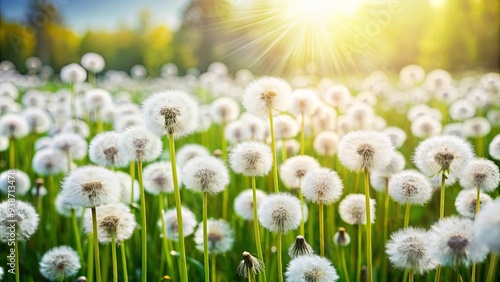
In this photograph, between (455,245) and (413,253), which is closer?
(455,245)

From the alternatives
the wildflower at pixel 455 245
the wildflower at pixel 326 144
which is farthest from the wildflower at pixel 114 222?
the wildflower at pixel 326 144

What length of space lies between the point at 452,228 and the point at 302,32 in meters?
7.20

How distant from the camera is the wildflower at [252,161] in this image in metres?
2.02

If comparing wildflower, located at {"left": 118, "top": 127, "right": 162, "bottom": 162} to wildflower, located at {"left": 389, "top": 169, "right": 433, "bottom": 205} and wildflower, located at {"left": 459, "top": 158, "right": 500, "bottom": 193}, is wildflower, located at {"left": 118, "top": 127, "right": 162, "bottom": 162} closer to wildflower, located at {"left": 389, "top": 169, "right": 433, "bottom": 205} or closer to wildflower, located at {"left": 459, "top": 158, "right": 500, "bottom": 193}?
wildflower, located at {"left": 389, "top": 169, "right": 433, "bottom": 205}

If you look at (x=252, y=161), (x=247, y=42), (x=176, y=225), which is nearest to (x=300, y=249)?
(x=252, y=161)

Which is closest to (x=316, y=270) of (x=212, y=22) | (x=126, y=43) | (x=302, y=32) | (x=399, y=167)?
(x=399, y=167)

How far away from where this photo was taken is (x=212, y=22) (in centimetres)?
4766

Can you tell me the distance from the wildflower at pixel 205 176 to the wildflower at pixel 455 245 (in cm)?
82

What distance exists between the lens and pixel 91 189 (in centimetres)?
178

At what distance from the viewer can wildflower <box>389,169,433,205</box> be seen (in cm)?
214

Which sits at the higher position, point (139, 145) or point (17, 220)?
point (139, 145)

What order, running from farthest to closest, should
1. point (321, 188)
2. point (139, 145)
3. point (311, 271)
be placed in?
point (139, 145)
point (321, 188)
point (311, 271)

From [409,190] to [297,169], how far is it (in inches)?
21.3

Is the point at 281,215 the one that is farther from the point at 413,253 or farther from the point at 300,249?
the point at 413,253
